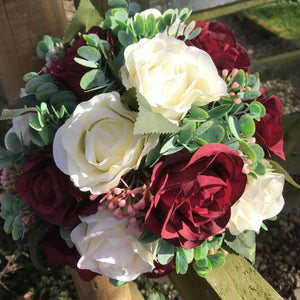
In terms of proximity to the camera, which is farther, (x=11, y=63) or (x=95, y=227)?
(x=11, y=63)

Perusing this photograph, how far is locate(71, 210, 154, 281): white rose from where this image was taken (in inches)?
26.8

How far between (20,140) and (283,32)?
3.38 metres

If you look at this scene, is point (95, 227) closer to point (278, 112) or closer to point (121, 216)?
point (121, 216)

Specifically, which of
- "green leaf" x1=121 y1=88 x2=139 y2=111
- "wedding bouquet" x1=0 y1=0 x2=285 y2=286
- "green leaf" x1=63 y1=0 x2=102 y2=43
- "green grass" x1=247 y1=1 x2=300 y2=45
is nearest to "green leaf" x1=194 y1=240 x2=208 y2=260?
"wedding bouquet" x1=0 y1=0 x2=285 y2=286

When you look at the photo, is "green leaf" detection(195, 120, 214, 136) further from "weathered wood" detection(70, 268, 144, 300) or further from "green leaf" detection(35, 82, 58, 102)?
"weathered wood" detection(70, 268, 144, 300)

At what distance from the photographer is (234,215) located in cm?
73

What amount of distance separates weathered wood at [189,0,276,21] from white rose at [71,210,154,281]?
4.95 feet

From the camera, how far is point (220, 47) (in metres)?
0.79

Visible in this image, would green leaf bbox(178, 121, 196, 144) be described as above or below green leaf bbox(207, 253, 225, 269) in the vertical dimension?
above

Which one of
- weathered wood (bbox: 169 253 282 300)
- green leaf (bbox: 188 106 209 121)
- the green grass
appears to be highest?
green leaf (bbox: 188 106 209 121)

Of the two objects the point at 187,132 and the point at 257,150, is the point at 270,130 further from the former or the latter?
the point at 187,132

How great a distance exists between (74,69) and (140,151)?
0.81 ft

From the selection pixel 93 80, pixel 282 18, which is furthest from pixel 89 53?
pixel 282 18

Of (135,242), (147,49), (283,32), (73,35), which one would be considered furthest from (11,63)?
(283,32)
